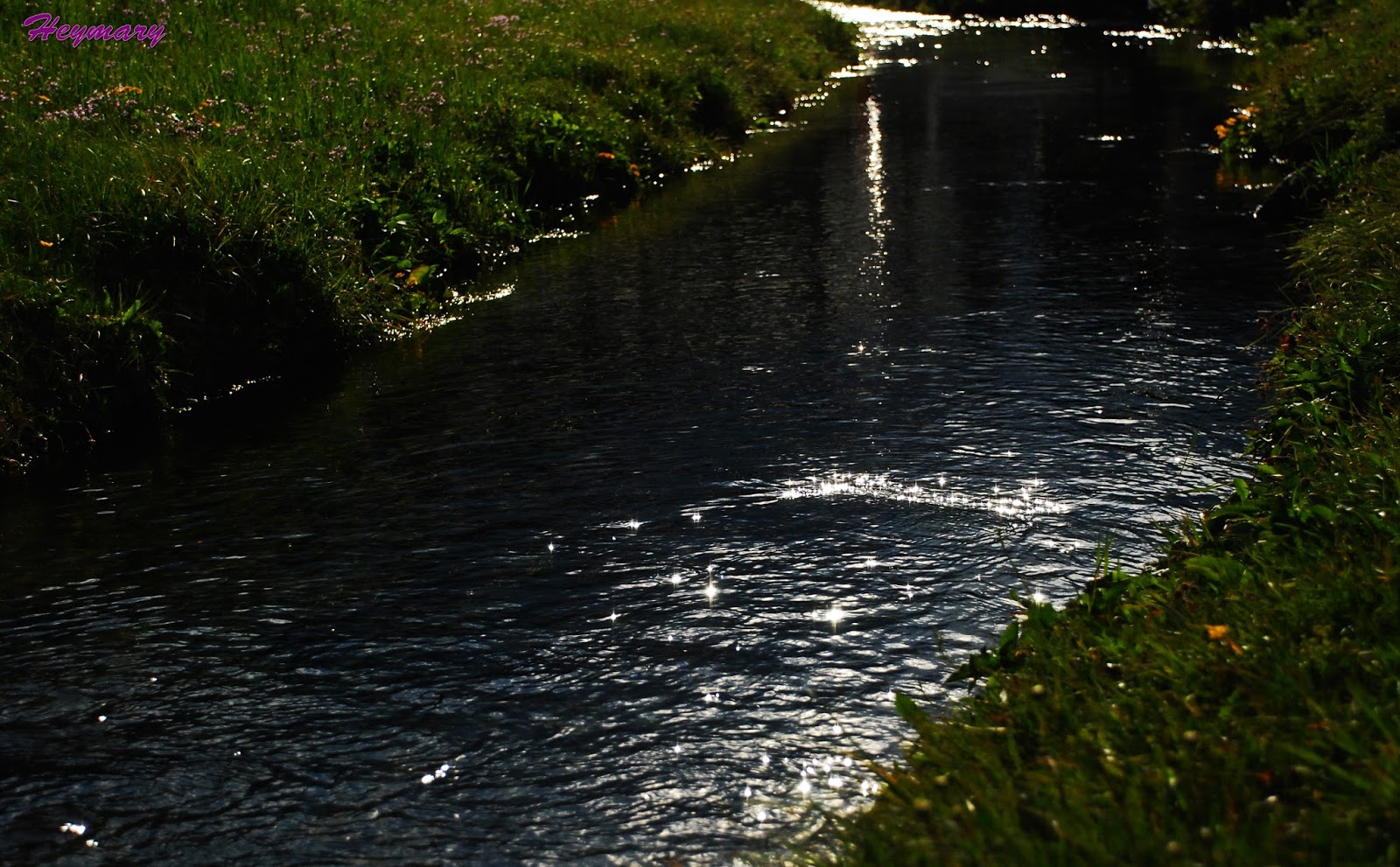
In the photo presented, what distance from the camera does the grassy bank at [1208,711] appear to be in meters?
3.95

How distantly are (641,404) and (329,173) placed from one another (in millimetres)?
5620

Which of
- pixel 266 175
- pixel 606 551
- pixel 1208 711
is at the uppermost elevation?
pixel 266 175

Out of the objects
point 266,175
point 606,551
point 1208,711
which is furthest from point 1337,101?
point 1208,711

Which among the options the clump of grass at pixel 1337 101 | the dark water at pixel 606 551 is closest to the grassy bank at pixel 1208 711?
the dark water at pixel 606 551

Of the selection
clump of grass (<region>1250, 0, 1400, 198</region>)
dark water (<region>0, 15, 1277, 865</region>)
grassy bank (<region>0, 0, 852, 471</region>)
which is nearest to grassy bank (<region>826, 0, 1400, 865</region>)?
dark water (<region>0, 15, 1277, 865</region>)

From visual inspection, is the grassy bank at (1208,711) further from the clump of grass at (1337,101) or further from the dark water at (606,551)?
the clump of grass at (1337,101)

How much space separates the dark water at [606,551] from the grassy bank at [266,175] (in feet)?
3.05

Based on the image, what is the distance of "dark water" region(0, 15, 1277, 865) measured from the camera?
18.2 ft

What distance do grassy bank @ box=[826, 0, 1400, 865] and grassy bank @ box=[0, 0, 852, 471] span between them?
7.57 m

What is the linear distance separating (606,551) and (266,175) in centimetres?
707

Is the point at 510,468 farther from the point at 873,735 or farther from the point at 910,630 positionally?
the point at 873,735

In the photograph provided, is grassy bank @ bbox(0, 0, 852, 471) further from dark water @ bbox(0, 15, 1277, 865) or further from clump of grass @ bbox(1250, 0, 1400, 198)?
clump of grass @ bbox(1250, 0, 1400, 198)

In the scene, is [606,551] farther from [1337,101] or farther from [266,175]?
[1337,101]

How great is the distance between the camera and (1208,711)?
4.64 meters
